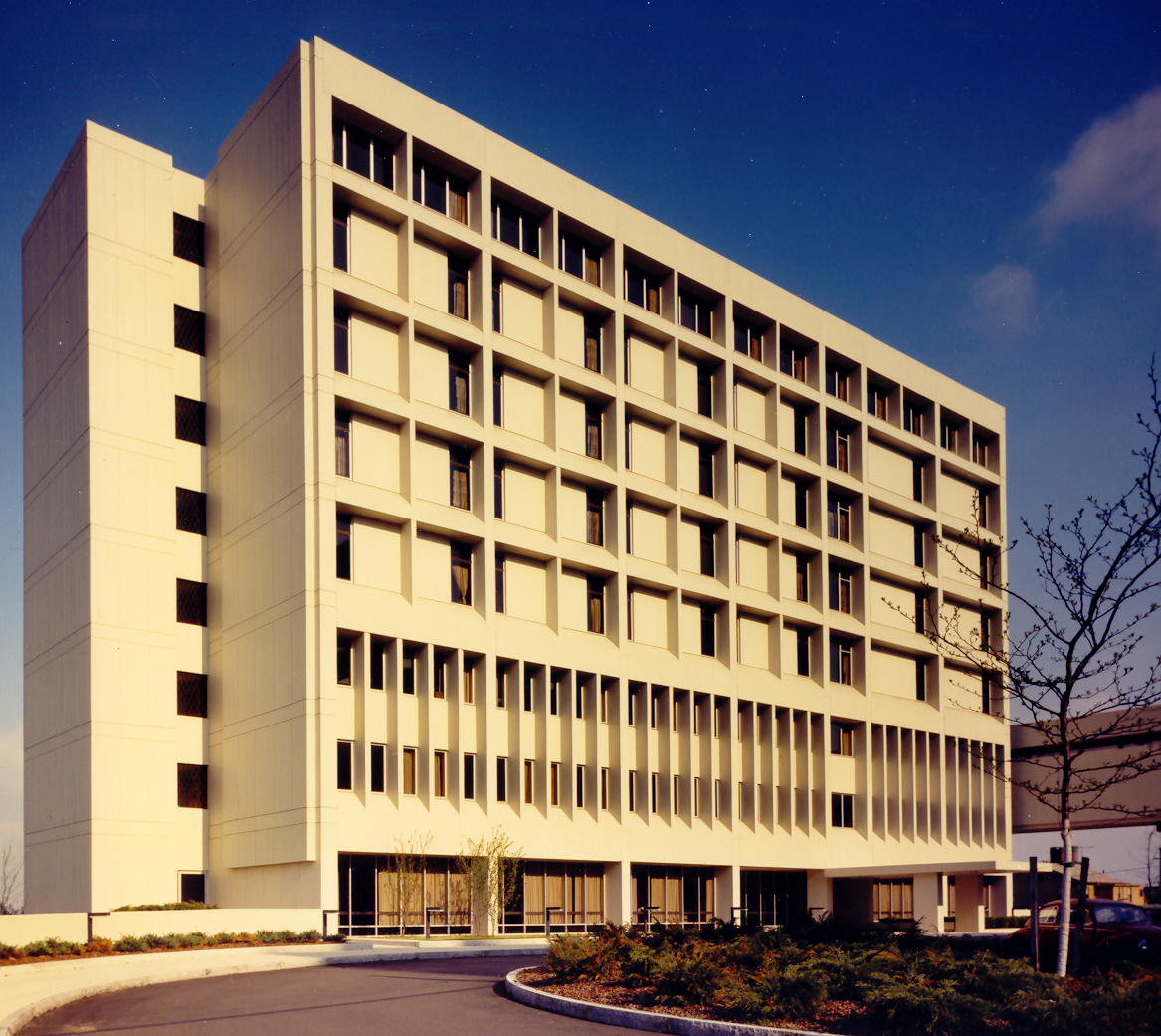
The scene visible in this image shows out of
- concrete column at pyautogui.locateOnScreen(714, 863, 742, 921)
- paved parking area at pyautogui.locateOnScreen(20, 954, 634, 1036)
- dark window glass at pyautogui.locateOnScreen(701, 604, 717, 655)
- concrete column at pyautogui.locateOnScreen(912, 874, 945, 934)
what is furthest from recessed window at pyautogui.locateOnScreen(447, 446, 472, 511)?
concrete column at pyautogui.locateOnScreen(912, 874, 945, 934)

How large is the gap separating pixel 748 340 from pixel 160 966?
130 ft

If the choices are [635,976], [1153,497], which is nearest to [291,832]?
[635,976]

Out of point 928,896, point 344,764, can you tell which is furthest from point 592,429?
point 928,896

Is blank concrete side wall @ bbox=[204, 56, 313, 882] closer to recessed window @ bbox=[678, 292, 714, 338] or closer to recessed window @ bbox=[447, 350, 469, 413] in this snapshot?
recessed window @ bbox=[447, 350, 469, 413]

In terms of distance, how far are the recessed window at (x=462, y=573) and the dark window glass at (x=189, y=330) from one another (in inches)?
A: 479

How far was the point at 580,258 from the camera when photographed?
49812 mm

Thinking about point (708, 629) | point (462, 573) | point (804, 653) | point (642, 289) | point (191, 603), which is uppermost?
point (642, 289)

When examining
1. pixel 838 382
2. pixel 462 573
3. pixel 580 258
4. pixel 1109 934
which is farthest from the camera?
pixel 838 382

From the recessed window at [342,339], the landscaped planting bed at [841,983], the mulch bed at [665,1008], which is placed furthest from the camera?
the recessed window at [342,339]

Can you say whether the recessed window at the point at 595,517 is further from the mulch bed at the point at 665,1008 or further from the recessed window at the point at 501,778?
the mulch bed at the point at 665,1008

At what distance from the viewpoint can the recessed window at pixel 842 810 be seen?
56.9 metres

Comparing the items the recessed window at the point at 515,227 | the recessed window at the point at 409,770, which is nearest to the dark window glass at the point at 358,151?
the recessed window at the point at 515,227

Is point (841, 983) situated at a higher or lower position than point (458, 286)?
lower

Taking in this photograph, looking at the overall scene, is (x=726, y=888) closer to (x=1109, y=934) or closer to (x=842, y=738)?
(x=842, y=738)
